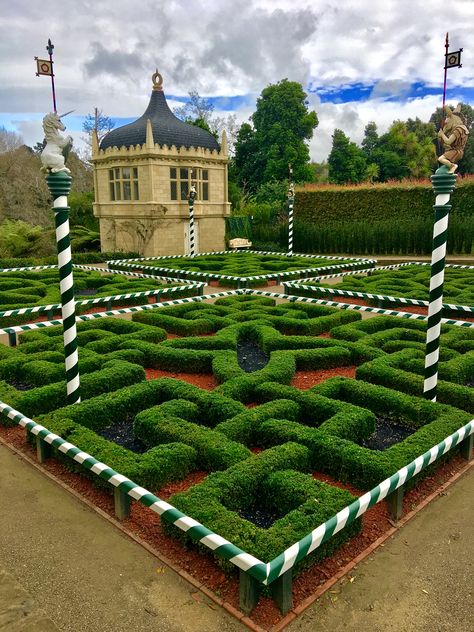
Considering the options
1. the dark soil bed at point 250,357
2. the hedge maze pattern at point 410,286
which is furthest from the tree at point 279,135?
the dark soil bed at point 250,357

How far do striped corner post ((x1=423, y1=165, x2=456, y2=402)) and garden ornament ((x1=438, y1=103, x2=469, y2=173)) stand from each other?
3.8 inches

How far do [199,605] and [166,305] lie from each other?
9.97m

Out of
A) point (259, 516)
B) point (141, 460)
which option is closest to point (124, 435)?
point (141, 460)

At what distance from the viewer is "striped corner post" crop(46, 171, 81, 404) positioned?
647 cm

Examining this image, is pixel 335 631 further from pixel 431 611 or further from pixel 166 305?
pixel 166 305

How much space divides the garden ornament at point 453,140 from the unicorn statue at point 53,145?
15.2ft

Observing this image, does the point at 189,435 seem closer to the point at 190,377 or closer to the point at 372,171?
the point at 190,377

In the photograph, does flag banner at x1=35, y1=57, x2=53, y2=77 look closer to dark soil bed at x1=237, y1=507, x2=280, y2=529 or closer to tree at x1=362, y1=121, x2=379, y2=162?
dark soil bed at x1=237, y1=507, x2=280, y2=529

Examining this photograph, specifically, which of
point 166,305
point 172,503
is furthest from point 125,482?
point 166,305

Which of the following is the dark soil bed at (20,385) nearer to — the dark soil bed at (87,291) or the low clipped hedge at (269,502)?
the low clipped hedge at (269,502)

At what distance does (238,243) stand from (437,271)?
2266 cm

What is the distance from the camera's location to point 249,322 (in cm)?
1119

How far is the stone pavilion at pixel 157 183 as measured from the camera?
25.7 metres

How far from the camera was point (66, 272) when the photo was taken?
Answer: 22.3 feet
